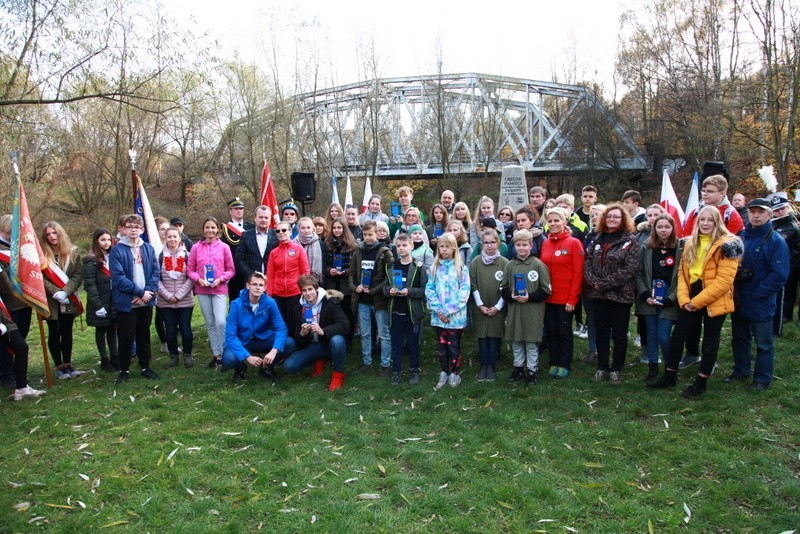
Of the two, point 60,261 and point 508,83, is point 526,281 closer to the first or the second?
point 60,261

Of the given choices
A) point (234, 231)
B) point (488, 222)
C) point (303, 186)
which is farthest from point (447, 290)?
point (303, 186)

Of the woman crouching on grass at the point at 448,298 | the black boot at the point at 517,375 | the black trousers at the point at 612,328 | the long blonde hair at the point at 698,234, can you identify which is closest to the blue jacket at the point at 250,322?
the woman crouching on grass at the point at 448,298

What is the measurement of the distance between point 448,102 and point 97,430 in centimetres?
3198

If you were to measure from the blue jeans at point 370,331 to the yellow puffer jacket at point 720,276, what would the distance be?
3.39m

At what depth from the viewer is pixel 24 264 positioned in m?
6.16

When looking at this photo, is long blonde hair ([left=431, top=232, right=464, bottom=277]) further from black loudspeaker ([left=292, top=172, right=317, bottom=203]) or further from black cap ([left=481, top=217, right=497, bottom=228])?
black loudspeaker ([left=292, top=172, right=317, bottom=203])

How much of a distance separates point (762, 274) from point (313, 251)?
5.16m

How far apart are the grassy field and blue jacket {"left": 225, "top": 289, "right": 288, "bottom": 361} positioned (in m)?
0.58

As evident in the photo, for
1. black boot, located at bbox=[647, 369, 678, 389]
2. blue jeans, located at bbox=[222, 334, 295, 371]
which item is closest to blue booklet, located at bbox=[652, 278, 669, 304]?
A: black boot, located at bbox=[647, 369, 678, 389]

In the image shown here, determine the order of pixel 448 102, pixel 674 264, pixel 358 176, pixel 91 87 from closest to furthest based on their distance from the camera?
pixel 674 264 → pixel 91 87 → pixel 358 176 → pixel 448 102

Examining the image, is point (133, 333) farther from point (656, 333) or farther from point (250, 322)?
point (656, 333)

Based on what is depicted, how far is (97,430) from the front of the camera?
5.12m

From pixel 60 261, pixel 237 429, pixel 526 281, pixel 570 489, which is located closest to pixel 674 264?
pixel 526 281

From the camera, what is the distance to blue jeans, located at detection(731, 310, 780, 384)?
525cm
